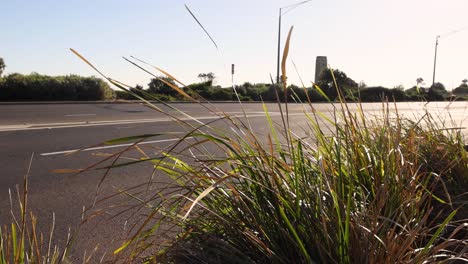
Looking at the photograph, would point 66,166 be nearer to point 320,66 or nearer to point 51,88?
point 320,66

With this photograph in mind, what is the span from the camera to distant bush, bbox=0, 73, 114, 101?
26844 mm

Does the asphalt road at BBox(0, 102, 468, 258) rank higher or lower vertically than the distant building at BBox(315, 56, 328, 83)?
lower

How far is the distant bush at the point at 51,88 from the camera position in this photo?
26844mm

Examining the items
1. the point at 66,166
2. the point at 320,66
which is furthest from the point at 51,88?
the point at 320,66

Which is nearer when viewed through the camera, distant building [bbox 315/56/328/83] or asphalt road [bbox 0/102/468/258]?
asphalt road [bbox 0/102/468/258]

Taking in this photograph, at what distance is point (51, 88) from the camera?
28.0 meters

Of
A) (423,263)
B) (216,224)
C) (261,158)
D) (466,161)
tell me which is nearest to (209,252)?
(216,224)

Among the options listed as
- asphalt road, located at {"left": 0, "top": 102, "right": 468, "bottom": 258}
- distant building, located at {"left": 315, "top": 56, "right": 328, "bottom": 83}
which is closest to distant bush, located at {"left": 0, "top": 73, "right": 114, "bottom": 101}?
asphalt road, located at {"left": 0, "top": 102, "right": 468, "bottom": 258}

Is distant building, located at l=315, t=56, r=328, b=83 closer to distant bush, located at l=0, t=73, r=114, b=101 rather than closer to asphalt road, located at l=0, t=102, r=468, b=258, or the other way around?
asphalt road, located at l=0, t=102, r=468, b=258

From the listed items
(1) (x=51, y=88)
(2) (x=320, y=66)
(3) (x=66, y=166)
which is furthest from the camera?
(1) (x=51, y=88)

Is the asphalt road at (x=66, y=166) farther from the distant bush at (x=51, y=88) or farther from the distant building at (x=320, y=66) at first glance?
the distant bush at (x=51, y=88)

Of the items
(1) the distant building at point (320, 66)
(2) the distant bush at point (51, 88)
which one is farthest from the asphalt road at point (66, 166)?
(2) the distant bush at point (51, 88)

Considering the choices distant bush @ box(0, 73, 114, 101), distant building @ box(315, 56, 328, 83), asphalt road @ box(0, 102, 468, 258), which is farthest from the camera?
distant bush @ box(0, 73, 114, 101)

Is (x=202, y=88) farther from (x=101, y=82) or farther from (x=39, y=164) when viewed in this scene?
(x=39, y=164)
